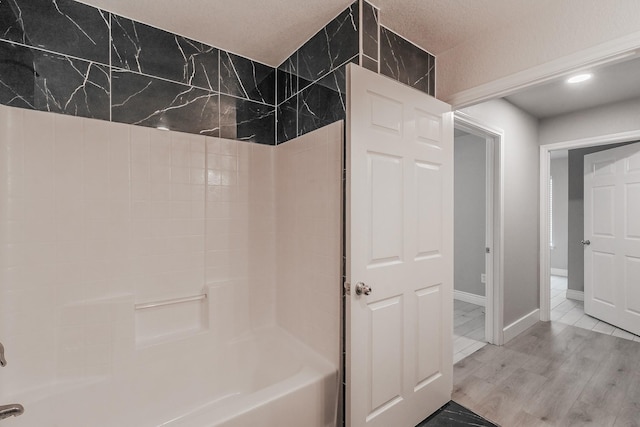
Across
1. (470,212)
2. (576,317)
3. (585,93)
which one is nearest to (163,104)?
(585,93)

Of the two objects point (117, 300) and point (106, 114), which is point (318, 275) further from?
point (106, 114)

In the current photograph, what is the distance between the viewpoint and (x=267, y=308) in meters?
2.14

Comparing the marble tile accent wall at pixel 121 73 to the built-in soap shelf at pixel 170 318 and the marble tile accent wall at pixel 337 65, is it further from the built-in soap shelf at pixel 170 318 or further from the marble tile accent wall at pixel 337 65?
the built-in soap shelf at pixel 170 318

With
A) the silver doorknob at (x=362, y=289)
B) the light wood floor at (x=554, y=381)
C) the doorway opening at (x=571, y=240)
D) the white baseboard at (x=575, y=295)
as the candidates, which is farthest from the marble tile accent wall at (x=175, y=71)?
the white baseboard at (x=575, y=295)

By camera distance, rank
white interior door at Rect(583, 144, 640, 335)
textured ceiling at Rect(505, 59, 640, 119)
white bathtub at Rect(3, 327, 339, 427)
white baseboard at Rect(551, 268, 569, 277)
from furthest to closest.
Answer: white baseboard at Rect(551, 268, 569, 277) → white interior door at Rect(583, 144, 640, 335) → textured ceiling at Rect(505, 59, 640, 119) → white bathtub at Rect(3, 327, 339, 427)

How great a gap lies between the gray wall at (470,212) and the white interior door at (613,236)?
3.71ft

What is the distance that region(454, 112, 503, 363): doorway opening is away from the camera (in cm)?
285

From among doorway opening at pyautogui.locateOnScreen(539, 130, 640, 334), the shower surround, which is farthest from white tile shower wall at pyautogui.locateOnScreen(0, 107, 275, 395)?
doorway opening at pyautogui.locateOnScreen(539, 130, 640, 334)

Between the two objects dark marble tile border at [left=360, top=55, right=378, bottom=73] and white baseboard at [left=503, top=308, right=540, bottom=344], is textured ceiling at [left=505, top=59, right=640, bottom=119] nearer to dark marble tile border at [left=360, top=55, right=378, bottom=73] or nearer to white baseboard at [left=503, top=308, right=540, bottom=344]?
dark marble tile border at [left=360, top=55, right=378, bottom=73]

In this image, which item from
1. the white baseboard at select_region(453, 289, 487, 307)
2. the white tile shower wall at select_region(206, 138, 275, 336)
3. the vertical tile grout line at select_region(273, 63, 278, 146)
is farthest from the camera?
the white baseboard at select_region(453, 289, 487, 307)

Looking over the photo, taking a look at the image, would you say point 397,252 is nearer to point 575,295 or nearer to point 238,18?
point 238,18

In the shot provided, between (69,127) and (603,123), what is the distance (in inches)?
181

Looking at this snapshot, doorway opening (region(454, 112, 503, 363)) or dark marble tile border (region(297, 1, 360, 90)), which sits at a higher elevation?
dark marble tile border (region(297, 1, 360, 90))

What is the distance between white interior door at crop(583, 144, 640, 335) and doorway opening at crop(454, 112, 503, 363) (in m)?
1.12
